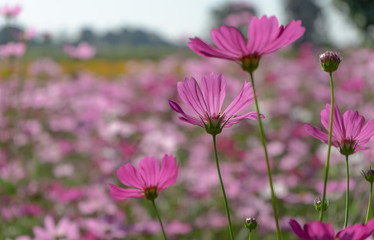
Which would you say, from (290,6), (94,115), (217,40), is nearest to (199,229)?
(94,115)

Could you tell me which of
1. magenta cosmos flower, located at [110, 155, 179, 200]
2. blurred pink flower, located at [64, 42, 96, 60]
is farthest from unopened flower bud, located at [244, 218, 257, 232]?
blurred pink flower, located at [64, 42, 96, 60]

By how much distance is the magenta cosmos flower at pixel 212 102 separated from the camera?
509 mm

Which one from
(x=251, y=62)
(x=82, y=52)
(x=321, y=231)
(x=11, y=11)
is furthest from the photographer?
(x=82, y=52)

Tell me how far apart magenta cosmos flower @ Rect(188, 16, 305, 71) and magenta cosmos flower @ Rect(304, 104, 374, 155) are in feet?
0.36

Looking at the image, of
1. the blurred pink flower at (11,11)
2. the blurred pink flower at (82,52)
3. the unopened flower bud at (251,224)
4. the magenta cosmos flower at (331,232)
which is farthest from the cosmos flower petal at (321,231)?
the blurred pink flower at (82,52)

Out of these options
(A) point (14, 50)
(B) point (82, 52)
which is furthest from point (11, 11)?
(B) point (82, 52)

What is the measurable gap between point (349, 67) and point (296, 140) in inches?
92.4

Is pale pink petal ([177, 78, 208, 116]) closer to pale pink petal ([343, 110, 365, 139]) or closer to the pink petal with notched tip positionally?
the pink petal with notched tip

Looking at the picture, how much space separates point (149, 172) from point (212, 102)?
4.4 inches

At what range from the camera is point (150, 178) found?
55 cm

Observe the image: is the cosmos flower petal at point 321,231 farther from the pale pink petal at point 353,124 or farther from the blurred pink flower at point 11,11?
the blurred pink flower at point 11,11

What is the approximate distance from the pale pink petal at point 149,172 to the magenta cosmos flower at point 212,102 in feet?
0.25

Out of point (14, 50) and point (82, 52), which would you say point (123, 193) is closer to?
point (14, 50)

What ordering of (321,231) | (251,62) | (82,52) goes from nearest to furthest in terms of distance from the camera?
(321,231) → (251,62) → (82,52)
